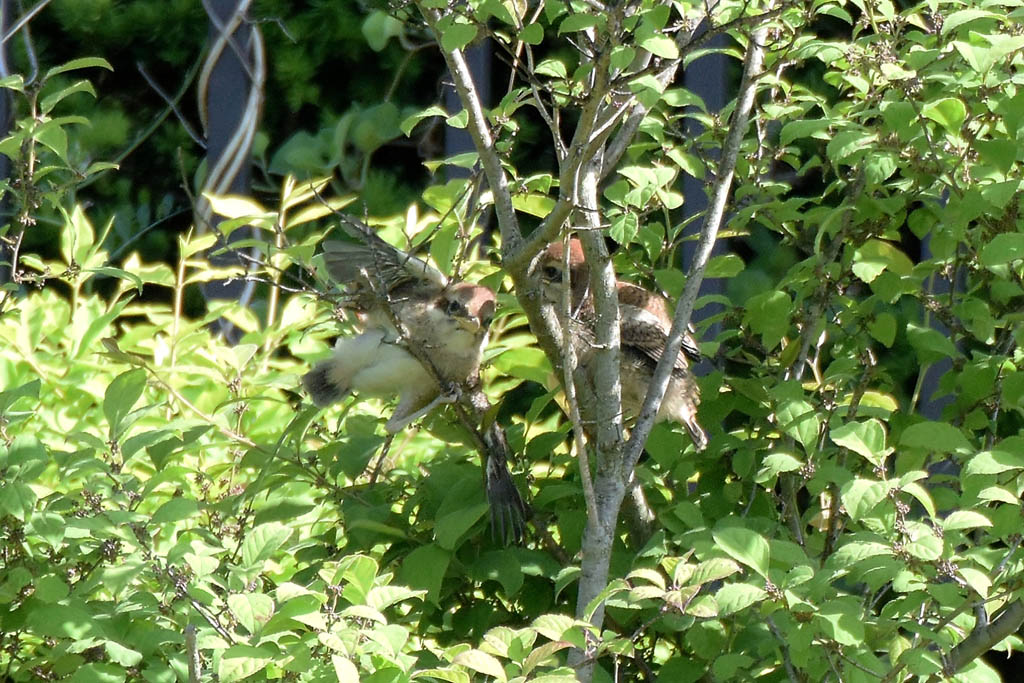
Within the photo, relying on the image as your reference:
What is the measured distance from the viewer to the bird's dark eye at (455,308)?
9.08 feet

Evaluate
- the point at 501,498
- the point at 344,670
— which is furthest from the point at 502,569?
the point at 344,670

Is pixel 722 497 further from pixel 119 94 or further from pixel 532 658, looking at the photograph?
pixel 119 94

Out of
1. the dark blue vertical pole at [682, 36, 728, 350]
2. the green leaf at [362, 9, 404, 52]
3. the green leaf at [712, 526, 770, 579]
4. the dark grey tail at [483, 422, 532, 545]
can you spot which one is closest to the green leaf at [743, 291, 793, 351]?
the dark grey tail at [483, 422, 532, 545]

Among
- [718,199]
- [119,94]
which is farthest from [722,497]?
[119,94]

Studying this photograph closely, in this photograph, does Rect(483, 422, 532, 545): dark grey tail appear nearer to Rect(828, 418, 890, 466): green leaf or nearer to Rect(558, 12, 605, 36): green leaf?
Rect(828, 418, 890, 466): green leaf

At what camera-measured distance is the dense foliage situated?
1.80 m

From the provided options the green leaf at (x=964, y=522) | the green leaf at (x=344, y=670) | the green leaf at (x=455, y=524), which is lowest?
the green leaf at (x=455, y=524)

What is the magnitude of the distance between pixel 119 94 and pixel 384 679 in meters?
5.35

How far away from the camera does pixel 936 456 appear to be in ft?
7.56

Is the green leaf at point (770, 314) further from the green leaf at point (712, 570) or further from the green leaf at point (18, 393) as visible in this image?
the green leaf at point (18, 393)

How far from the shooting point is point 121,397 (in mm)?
2166

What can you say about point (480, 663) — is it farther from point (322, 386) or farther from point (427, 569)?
point (322, 386)

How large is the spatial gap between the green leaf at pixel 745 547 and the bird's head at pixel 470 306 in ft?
3.33

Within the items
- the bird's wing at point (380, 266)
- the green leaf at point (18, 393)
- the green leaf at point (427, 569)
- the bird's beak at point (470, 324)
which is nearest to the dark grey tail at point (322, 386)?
the bird's wing at point (380, 266)
